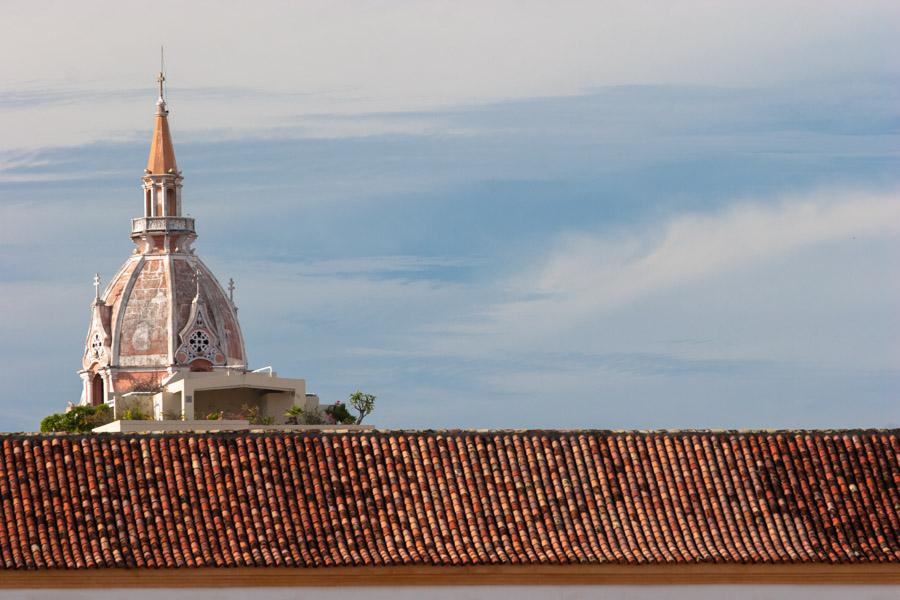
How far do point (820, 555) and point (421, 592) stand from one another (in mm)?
5285

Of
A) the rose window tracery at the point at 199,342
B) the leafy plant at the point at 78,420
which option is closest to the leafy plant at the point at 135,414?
the leafy plant at the point at 78,420

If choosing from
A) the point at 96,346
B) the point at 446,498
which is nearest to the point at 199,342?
the point at 96,346

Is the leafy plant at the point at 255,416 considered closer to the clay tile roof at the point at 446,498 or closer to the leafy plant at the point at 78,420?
the leafy plant at the point at 78,420

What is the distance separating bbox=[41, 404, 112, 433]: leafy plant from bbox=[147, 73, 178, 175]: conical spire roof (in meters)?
10.7

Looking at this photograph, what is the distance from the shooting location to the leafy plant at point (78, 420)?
6862cm

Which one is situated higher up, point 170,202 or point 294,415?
point 170,202

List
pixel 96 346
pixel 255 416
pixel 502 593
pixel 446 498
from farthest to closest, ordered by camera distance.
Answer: pixel 96 346
pixel 255 416
pixel 446 498
pixel 502 593

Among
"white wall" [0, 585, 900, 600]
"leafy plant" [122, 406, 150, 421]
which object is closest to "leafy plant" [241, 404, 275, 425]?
"leafy plant" [122, 406, 150, 421]

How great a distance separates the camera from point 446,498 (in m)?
33.7

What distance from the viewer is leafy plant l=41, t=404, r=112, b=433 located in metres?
68.6

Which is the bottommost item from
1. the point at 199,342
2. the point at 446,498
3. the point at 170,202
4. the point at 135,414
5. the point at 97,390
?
the point at 97,390

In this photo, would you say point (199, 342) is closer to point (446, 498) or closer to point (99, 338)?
point (99, 338)

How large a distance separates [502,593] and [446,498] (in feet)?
5.38

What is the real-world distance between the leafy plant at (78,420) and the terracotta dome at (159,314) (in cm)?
643
